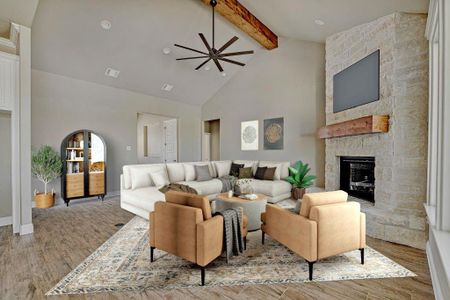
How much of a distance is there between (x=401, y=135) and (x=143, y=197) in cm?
399

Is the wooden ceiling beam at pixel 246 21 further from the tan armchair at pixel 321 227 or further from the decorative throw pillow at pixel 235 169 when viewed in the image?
the tan armchair at pixel 321 227

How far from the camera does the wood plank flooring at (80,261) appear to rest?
195 centimetres

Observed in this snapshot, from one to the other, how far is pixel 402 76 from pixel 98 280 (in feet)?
14.2

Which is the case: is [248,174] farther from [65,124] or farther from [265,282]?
[65,124]

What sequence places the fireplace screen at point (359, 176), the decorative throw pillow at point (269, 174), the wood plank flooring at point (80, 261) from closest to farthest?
1. the wood plank flooring at point (80, 261)
2. the fireplace screen at point (359, 176)
3. the decorative throw pillow at point (269, 174)

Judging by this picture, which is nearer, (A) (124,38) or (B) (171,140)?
(A) (124,38)

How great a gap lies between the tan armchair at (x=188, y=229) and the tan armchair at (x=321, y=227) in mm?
700

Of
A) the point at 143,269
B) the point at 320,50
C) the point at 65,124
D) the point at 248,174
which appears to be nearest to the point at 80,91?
the point at 65,124

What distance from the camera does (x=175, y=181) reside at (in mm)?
5102

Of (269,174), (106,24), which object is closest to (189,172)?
(269,174)

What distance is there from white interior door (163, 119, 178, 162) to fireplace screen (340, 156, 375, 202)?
17.5 ft

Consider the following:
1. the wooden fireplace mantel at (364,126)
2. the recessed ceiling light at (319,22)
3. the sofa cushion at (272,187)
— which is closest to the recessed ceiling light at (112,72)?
the sofa cushion at (272,187)

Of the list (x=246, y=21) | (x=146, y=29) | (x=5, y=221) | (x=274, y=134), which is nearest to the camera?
(x=5, y=221)

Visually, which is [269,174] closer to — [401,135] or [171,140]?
[401,135]
